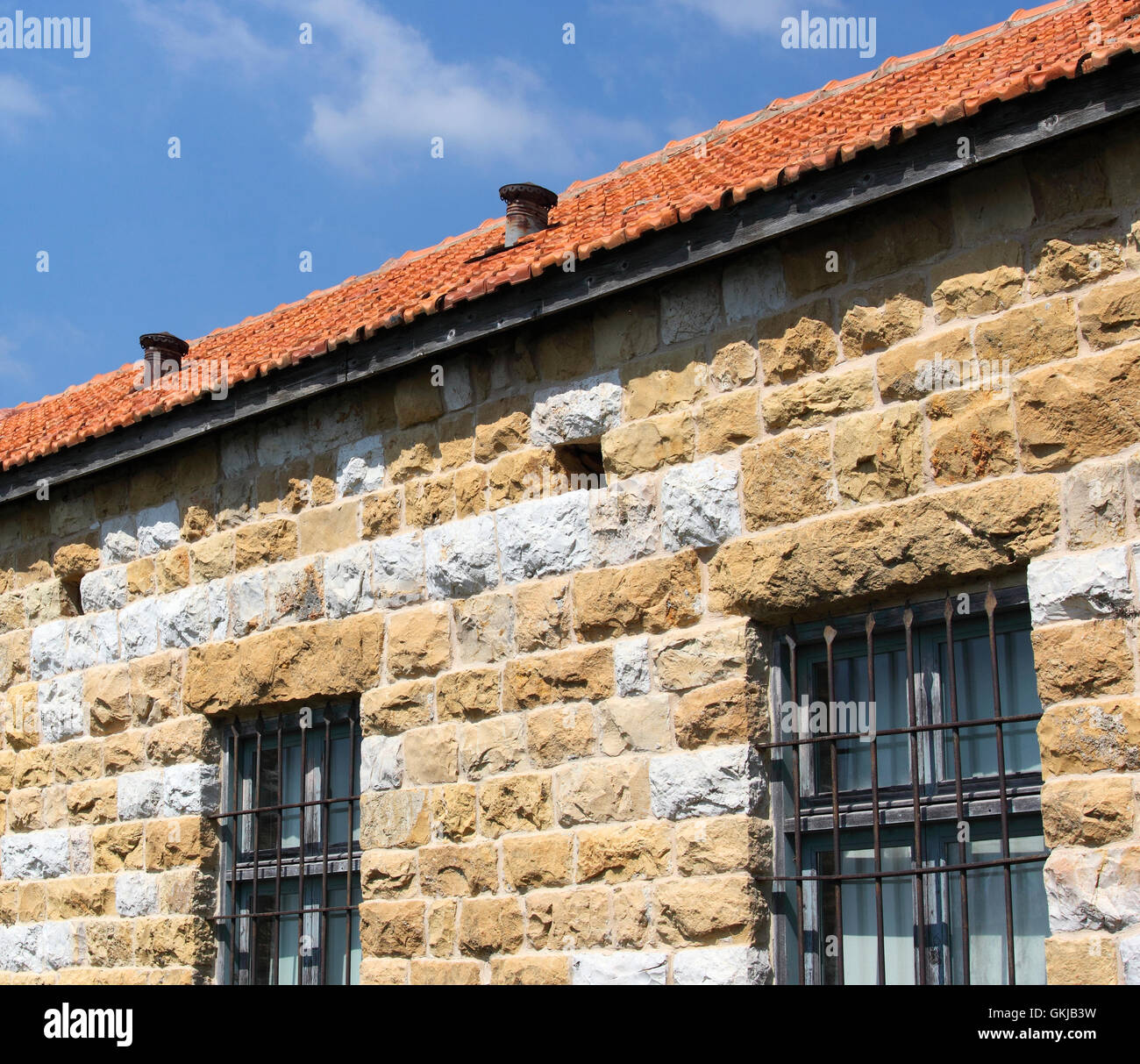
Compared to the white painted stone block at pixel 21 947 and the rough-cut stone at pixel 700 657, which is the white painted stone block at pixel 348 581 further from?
the white painted stone block at pixel 21 947

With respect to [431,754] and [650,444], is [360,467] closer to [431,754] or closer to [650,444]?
[431,754]

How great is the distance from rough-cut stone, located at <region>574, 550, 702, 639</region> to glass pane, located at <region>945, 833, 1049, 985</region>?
1.30 meters

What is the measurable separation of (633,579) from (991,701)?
1410 millimetres

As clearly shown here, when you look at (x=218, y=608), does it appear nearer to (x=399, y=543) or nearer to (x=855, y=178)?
(x=399, y=543)

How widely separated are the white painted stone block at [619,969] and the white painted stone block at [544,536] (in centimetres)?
149

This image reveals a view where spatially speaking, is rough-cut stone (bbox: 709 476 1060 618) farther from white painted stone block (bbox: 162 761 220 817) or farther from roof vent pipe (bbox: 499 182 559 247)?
white painted stone block (bbox: 162 761 220 817)

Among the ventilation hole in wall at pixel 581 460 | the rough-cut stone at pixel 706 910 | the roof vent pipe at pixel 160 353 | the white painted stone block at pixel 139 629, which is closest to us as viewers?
the rough-cut stone at pixel 706 910

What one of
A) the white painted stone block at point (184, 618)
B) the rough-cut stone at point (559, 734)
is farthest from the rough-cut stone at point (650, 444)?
the white painted stone block at point (184, 618)

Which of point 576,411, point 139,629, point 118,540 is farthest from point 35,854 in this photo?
point 576,411

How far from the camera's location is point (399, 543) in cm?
637

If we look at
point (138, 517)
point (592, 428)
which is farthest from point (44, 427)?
point (592, 428)

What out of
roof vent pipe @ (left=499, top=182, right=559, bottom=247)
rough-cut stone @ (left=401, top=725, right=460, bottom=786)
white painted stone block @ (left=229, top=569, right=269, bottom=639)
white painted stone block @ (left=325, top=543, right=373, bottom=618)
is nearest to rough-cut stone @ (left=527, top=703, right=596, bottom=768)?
rough-cut stone @ (left=401, top=725, right=460, bottom=786)

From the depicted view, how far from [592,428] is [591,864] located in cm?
172

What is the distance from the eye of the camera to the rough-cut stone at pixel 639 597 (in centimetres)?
545
